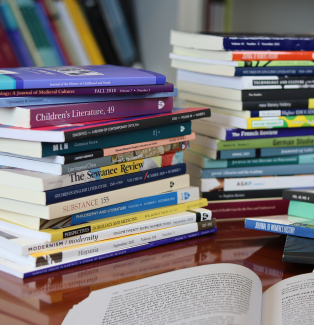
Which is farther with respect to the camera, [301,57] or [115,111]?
[301,57]

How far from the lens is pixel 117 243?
2.34 feet

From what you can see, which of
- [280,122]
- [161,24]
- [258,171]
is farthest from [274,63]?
[161,24]

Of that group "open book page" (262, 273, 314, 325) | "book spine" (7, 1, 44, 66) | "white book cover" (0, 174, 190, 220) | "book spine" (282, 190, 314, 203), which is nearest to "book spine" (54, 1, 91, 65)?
"book spine" (7, 1, 44, 66)

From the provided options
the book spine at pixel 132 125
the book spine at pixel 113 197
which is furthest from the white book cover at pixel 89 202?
the book spine at pixel 132 125

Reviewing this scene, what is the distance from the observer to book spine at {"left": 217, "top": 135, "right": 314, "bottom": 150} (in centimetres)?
89

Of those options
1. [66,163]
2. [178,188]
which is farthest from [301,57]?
[66,163]

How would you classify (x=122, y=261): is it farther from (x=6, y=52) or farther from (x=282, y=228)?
(x=6, y=52)

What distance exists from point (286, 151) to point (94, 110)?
0.44m

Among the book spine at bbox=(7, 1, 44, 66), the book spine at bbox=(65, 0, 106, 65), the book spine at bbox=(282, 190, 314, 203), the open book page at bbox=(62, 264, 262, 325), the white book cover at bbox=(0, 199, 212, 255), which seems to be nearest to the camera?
the open book page at bbox=(62, 264, 262, 325)

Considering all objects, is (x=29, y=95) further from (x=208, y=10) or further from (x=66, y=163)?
(x=208, y=10)

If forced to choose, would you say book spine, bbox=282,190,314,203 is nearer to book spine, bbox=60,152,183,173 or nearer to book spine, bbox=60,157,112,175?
book spine, bbox=60,152,183,173

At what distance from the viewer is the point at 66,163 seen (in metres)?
0.65

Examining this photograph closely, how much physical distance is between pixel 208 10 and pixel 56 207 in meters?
1.50

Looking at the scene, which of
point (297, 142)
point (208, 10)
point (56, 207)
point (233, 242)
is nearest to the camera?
point (56, 207)
